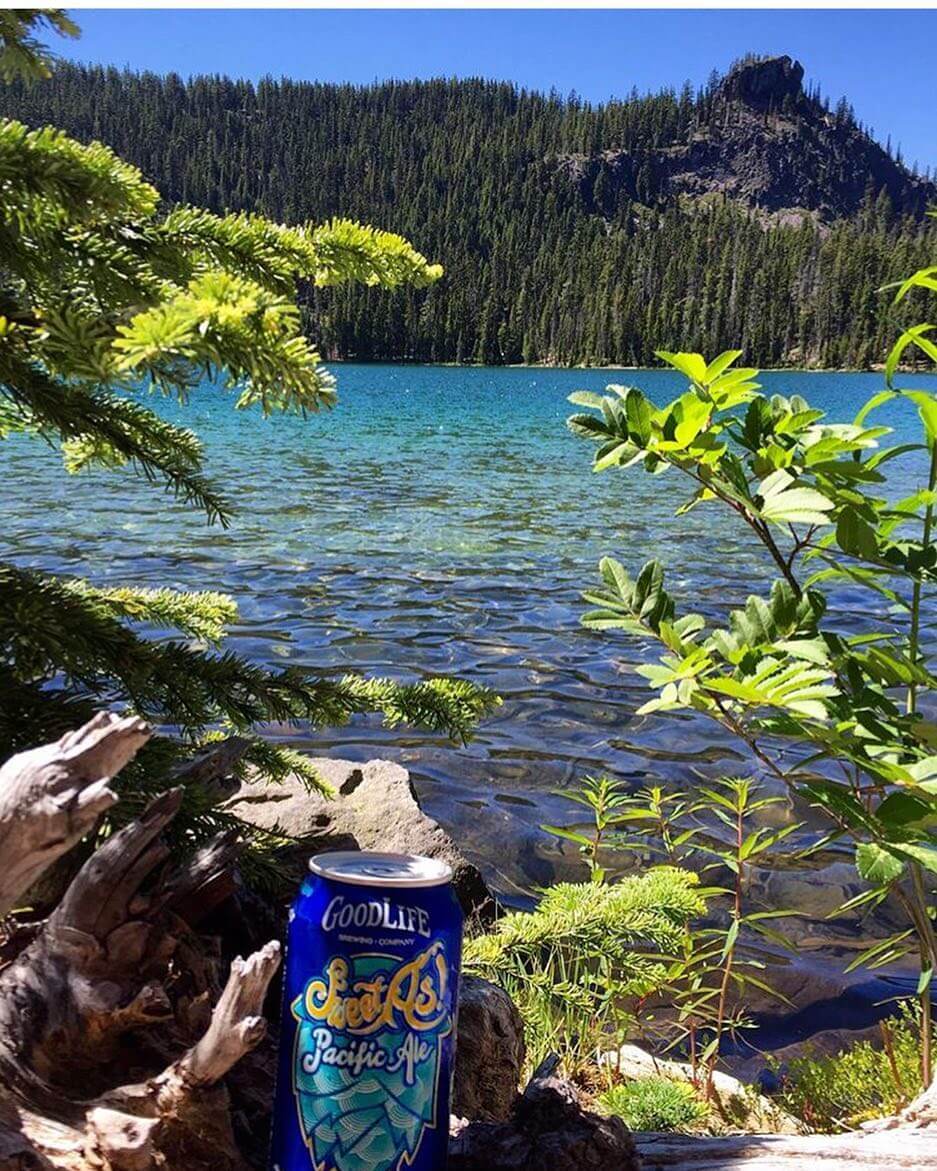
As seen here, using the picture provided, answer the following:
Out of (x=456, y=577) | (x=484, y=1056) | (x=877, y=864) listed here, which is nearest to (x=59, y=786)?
(x=877, y=864)

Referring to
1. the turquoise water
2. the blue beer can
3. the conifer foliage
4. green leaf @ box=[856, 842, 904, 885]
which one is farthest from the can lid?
the turquoise water

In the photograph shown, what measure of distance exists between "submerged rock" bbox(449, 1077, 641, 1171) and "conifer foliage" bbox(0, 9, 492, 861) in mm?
921

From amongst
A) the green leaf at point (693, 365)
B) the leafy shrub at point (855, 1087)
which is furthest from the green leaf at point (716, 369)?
the leafy shrub at point (855, 1087)

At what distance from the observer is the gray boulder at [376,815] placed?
518 cm

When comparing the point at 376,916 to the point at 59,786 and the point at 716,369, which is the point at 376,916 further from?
the point at 716,369

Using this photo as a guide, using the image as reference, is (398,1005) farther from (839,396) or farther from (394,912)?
(839,396)

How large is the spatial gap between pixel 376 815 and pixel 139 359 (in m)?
4.35

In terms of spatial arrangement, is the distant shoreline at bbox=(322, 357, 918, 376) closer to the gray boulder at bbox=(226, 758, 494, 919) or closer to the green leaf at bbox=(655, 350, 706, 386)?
the gray boulder at bbox=(226, 758, 494, 919)

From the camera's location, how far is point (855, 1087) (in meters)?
3.38

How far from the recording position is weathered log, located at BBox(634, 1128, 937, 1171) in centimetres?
206

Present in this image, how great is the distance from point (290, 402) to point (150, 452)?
0.96 m

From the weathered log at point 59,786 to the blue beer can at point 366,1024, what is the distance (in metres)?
0.56

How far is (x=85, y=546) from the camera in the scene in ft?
46.3

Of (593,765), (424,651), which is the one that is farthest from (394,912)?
(424,651)
